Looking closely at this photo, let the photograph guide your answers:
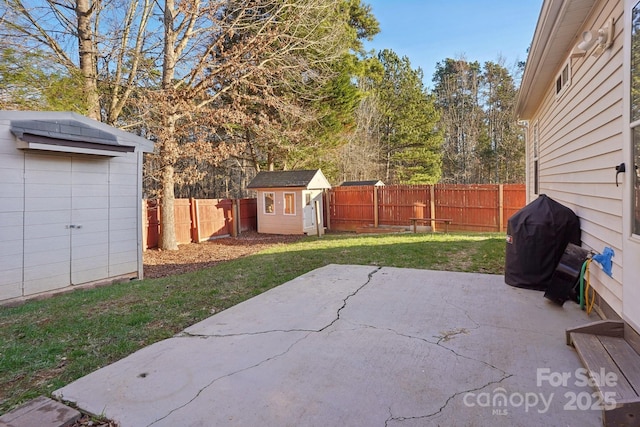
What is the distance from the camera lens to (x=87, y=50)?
28.4 ft

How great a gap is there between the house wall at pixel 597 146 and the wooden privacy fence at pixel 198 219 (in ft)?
32.6

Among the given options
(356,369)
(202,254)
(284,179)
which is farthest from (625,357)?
(284,179)

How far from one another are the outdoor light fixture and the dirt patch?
7497 mm

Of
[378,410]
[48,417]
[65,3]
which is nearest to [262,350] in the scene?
[378,410]

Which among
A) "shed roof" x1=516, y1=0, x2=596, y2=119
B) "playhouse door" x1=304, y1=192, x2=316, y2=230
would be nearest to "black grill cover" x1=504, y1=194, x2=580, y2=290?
"shed roof" x1=516, y1=0, x2=596, y2=119

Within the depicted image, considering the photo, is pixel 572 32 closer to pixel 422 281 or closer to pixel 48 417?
pixel 422 281

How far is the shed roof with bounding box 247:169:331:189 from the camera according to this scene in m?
12.8

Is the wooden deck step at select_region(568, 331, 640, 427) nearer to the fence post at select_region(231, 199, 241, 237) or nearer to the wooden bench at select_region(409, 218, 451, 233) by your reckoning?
the wooden bench at select_region(409, 218, 451, 233)

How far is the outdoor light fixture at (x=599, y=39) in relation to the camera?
9.43ft

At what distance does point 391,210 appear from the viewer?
1405 cm

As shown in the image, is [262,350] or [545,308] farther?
[545,308]

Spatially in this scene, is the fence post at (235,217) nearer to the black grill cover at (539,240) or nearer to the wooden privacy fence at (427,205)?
the wooden privacy fence at (427,205)

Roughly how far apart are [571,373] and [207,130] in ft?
37.6

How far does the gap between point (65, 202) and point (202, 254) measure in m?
4.46
